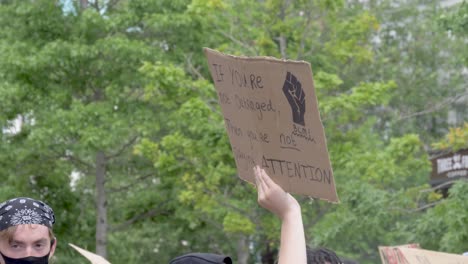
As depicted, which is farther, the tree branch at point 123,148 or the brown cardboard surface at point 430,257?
the tree branch at point 123,148

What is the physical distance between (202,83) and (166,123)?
2.27 meters

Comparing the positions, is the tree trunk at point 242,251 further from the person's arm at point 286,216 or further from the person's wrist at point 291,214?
the person's wrist at point 291,214

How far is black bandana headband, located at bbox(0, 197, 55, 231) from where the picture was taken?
4109 mm

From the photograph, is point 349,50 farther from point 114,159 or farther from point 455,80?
point 455,80

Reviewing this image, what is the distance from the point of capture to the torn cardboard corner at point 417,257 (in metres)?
6.39

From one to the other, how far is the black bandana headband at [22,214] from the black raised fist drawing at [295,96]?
0.90m

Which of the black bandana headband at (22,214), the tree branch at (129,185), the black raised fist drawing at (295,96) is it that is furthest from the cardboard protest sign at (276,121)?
the tree branch at (129,185)

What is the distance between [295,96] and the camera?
3902 millimetres

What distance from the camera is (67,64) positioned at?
20.0m

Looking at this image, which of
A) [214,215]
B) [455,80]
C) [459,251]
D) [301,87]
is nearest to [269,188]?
[301,87]

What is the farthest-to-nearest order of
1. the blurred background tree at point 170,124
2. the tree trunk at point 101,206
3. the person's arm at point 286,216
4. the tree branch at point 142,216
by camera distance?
the tree branch at point 142,216
the tree trunk at point 101,206
the blurred background tree at point 170,124
the person's arm at point 286,216

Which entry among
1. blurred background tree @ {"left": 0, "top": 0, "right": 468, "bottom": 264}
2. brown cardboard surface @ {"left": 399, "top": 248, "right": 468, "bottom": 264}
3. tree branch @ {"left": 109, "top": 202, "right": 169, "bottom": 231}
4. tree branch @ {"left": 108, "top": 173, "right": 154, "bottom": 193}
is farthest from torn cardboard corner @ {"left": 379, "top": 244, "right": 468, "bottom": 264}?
tree branch @ {"left": 109, "top": 202, "right": 169, "bottom": 231}

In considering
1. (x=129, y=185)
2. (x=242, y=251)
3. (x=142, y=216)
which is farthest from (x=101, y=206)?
(x=242, y=251)

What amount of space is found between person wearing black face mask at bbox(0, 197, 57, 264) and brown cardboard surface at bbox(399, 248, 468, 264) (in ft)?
9.22
